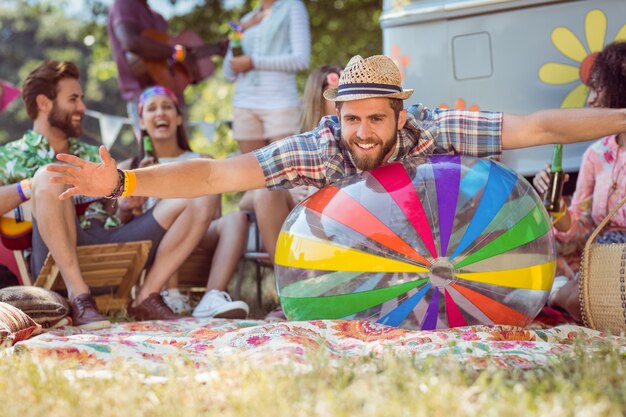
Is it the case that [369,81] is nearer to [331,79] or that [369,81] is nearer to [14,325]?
[331,79]

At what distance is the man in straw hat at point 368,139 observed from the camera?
4391 millimetres

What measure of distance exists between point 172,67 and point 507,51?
312 centimetres

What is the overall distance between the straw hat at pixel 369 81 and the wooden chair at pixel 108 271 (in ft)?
6.27

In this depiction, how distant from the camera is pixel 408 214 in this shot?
3.97 metres

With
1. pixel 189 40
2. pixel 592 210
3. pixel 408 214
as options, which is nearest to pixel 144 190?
pixel 408 214

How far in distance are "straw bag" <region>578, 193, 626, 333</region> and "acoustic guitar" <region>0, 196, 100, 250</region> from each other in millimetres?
3352

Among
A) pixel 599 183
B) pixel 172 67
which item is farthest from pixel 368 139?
pixel 172 67

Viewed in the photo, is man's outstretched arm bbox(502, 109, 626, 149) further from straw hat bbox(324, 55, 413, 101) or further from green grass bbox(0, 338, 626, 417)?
green grass bbox(0, 338, 626, 417)

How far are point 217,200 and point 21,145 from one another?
1336mm

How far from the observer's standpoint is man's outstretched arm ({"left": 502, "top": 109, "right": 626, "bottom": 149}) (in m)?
4.37

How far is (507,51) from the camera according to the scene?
6113 mm

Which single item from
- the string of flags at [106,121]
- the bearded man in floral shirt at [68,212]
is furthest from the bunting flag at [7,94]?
the bearded man in floral shirt at [68,212]

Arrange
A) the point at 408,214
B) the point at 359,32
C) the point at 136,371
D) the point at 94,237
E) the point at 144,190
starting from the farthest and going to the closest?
1. the point at 359,32
2. the point at 94,237
3. the point at 144,190
4. the point at 408,214
5. the point at 136,371

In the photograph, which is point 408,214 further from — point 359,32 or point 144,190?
point 359,32
